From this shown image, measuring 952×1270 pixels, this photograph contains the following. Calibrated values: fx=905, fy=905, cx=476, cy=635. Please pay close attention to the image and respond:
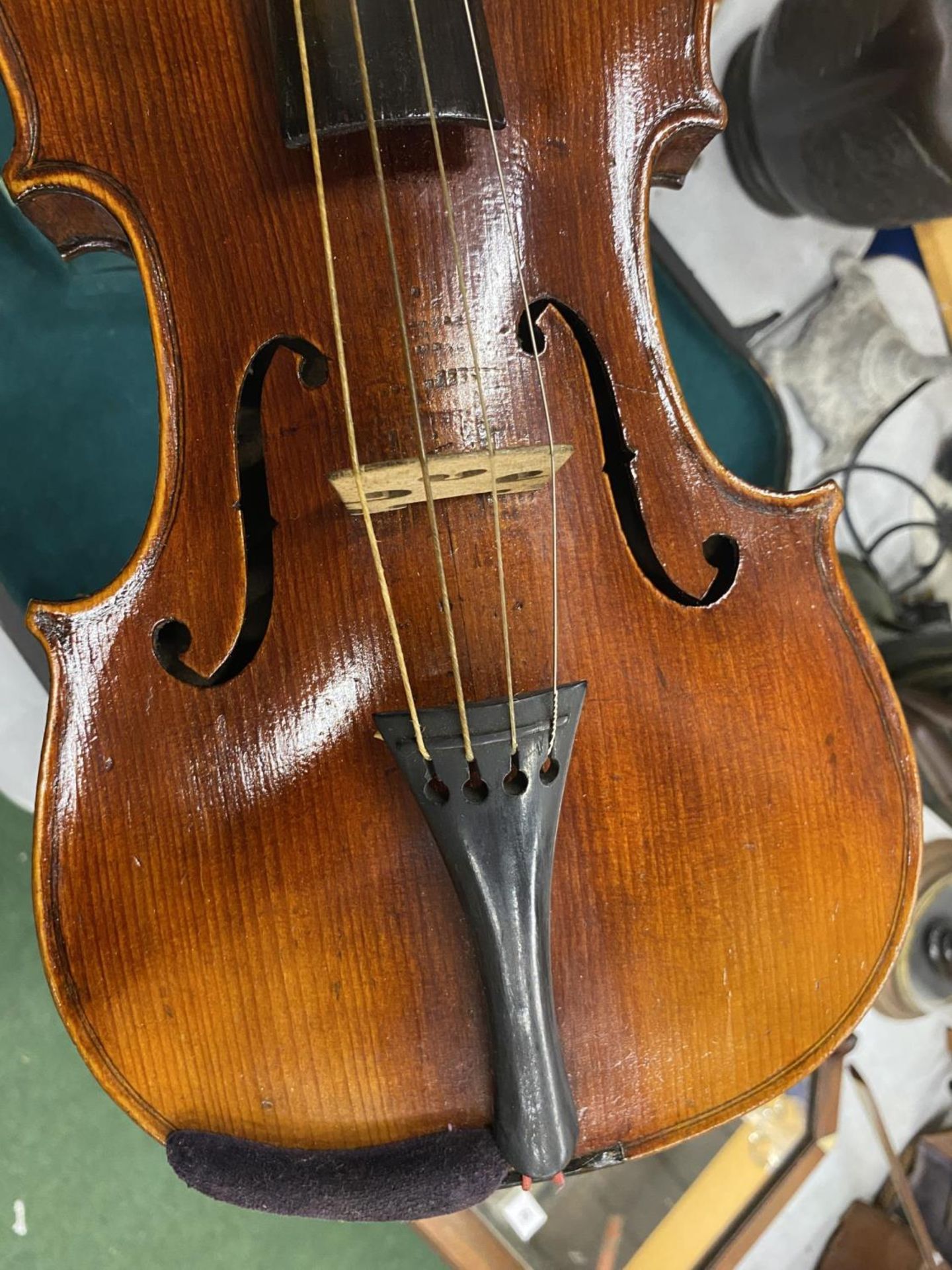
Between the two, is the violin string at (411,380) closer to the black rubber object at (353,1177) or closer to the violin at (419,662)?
the violin at (419,662)

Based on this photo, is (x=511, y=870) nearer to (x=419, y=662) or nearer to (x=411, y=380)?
(x=419, y=662)

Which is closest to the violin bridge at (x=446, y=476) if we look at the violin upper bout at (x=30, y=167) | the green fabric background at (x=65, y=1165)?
the violin upper bout at (x=30, y=167)

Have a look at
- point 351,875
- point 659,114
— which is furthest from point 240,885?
point 659,114

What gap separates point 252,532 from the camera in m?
0.77

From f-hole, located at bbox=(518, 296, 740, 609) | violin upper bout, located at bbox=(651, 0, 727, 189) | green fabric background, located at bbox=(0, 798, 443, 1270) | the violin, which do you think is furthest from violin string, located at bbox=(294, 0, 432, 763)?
green fabric background, located at bbox=(0, 798, 443, 1270)

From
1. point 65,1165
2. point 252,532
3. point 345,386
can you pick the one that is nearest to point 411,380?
point 345,386

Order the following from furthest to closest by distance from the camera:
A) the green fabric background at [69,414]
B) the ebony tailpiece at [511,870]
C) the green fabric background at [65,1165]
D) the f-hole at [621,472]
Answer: the green fabric background at [65,1165] < the green fabric background at [69,414] < the f-hole at [621,472] < the ebony tailpiece at [511,870]

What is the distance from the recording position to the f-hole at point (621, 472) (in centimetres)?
80

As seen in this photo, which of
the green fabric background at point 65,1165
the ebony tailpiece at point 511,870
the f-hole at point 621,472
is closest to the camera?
the ebony tailpiece at point 511,870

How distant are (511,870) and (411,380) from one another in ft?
1.30

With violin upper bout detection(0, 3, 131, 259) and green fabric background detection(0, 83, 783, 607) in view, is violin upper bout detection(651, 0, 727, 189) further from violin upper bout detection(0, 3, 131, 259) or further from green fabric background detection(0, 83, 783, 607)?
green fabric background detection(0, 83, 783, 607)

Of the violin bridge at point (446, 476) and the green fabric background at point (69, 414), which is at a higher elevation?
the green fabric background at point (69, 414)

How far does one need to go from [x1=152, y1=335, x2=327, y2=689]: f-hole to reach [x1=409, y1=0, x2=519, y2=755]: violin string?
129 millimetres

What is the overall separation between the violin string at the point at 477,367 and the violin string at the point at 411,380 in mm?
39
